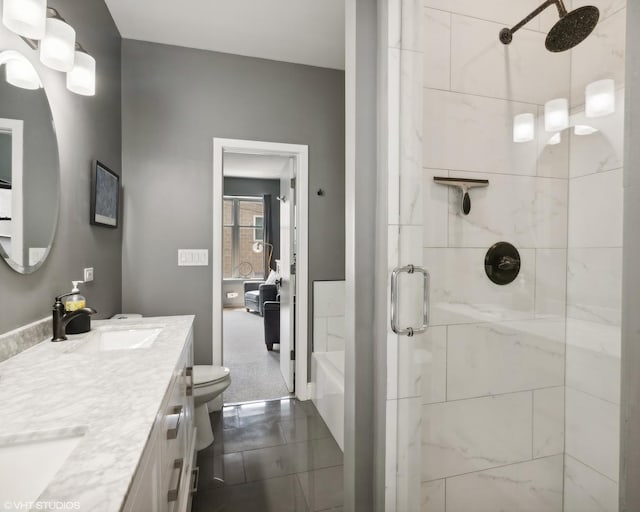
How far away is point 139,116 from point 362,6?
2.03 m

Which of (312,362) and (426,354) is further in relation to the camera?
(312,362)

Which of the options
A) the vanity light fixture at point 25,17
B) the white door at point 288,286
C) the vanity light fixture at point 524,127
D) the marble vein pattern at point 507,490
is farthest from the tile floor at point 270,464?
the vanity light fixture at point 25,17

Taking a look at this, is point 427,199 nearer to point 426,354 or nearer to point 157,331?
point 426,354

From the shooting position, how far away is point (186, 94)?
2559 millimetres

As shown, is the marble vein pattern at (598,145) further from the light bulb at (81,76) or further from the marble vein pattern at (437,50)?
the light bulb at (81,76)

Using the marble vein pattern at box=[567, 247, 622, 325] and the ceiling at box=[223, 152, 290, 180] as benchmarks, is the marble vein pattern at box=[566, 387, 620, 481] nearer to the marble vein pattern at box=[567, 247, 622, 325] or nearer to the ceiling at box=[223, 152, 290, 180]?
the marble vein pattern at box=[567, 247, 622, 325]

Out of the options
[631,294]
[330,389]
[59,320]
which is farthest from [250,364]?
[631,294]

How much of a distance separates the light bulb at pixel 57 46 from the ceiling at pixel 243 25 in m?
1.14

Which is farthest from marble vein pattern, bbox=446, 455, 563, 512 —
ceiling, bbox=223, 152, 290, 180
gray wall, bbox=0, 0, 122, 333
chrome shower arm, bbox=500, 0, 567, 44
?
ceiling, bbox=223, 152, 290, 180

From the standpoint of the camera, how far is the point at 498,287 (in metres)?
1.23

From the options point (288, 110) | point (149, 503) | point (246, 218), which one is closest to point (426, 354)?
point (149, 503)

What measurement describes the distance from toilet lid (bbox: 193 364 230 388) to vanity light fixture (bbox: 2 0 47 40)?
176 centimetres

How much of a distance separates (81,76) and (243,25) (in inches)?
50.8

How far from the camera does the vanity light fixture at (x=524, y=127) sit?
117 centimetres
